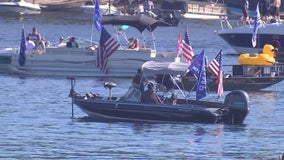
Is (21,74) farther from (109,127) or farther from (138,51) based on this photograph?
(109,127)

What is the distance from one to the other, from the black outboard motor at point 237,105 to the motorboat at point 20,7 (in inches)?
2634

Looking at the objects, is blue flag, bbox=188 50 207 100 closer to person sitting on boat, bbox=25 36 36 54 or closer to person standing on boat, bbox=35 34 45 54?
person standing on boat, bbox=35 34 45 54

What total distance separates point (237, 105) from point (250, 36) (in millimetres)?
28530

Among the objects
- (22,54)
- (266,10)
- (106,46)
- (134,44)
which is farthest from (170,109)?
(266,10)

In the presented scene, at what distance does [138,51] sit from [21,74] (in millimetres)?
5803

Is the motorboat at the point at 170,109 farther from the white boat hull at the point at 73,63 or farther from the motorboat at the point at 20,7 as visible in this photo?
the motorboat at the point at 20,7

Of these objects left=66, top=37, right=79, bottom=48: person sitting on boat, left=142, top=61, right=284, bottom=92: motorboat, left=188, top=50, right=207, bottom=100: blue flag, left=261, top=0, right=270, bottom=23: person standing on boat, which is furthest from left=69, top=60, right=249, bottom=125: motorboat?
left=261, top=0, right=270, bottom=23: person standing on boat

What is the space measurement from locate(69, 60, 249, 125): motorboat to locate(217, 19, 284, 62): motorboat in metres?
24.3

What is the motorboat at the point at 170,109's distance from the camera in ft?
135

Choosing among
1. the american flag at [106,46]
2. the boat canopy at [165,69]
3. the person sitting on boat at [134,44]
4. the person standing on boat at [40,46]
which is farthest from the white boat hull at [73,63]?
the boat canopy at [165,69]

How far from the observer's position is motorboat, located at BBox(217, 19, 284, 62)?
67.8m

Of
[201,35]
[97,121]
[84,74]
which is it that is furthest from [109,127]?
[201,35]

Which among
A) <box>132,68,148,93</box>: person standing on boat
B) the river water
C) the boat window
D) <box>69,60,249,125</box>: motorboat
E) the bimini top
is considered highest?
the bimini top

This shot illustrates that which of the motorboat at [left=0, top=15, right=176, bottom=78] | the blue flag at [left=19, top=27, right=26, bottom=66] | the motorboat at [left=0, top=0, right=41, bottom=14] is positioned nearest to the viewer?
the blue flag at [left=19, top=27, right=26, bottom=66]
